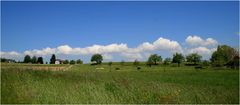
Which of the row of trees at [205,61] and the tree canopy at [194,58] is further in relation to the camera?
the tree canopy at [194,58]

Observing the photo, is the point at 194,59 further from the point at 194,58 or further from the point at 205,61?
the point at 205,61

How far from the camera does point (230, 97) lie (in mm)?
14164

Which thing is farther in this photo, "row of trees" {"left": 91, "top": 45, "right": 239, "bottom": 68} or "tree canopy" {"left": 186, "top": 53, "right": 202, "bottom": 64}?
"tree canopy" {"left": 186, "top": 53, "right": 202, "bottom": 64}

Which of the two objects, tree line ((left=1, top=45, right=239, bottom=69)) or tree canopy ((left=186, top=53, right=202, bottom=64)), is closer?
tree line ((left=1, top=45, right=239, bottom=69))

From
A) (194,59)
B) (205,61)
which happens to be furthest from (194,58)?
(205,61)

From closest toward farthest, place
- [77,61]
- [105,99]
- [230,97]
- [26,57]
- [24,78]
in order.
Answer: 1. [105,99]
2. [24,78]
3. [230,97]
4. [26,57]
5. [77,61]

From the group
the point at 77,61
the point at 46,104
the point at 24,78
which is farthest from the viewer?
the point at 77,61

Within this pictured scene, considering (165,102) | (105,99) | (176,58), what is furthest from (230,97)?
(176,58)

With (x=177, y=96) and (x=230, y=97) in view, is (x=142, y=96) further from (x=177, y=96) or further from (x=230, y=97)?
(x=230, y=97)

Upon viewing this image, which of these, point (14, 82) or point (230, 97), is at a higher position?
point (14, 82)

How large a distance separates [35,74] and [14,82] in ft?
7.22

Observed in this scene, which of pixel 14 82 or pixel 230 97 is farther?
pixel 230 97

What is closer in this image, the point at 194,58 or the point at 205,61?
the point at 205,61

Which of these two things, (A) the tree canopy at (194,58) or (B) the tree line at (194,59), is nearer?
(B) the tree line at (194,59)
